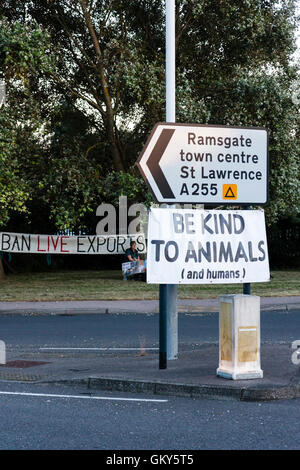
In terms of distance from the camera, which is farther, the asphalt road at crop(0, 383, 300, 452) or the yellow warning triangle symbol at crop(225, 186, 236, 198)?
the yellow warning triangle symbol at crop(225, 186, 236, 198)

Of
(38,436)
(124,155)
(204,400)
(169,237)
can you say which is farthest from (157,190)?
(124,155)

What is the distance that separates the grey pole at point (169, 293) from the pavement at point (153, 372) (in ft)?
0.60

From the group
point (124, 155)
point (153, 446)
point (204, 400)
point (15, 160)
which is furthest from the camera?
point (124, 155)

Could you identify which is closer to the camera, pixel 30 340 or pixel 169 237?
pixel 169 237

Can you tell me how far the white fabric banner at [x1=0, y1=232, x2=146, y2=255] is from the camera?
27906mm

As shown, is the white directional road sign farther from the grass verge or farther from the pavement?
the grass verge

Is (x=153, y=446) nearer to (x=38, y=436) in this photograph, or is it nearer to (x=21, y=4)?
(x=38, y=436)

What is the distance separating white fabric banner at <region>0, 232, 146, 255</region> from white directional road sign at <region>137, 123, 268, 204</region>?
18.2 metres

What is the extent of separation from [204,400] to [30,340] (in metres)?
5.30

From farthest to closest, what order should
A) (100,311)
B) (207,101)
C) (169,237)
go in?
(207,101), (100,311), (169,237)

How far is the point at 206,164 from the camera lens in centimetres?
884

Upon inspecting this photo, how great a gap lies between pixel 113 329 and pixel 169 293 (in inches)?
161

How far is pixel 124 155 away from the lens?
84.9 ft

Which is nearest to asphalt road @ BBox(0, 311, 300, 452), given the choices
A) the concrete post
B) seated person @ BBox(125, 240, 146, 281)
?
the concrete post
